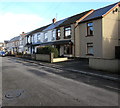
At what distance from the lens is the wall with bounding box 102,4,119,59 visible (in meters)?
16.4

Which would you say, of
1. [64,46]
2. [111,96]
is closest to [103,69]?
[111,96]

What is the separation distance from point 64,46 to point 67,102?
1811 centimetres

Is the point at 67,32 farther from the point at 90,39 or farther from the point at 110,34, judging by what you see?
the point at 110,34

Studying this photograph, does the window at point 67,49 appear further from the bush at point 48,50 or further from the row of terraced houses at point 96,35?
the bush at point 48,50

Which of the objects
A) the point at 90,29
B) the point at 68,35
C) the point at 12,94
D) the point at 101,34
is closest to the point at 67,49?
the point at 68,35

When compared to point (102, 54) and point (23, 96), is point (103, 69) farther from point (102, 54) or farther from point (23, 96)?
point (23, 96)

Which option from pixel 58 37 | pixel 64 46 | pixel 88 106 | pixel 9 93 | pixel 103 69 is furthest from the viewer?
pixel 58 37

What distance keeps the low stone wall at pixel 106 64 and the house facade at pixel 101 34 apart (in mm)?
5747

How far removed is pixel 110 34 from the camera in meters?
17.1

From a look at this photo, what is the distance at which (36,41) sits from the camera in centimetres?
3253

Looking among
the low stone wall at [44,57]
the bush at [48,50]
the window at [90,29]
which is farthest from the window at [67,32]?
the low stone wall at [44,57]

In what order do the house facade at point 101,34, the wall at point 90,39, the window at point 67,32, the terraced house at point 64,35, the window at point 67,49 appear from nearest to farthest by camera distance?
the house facade at point 101,34
the wall at point 90,39
the terraced house at point 64,35
the window at point 67,49
the window at point 67,32

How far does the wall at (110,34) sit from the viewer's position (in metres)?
16.4

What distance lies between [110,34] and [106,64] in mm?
8760
